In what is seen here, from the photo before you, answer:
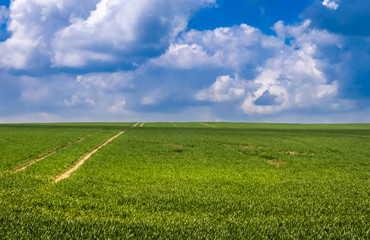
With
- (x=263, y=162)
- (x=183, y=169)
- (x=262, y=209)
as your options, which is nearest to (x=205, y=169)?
(x=183, y=169)

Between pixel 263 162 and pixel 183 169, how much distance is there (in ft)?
25.3

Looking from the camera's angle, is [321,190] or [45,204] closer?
[45,204]

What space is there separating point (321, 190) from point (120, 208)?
9698 mm

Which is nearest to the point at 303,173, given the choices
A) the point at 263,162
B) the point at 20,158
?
the point at 263,162

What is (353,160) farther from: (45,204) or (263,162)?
(45,204)

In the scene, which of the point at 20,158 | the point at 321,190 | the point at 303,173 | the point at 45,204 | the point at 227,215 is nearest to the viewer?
the point at 227,215

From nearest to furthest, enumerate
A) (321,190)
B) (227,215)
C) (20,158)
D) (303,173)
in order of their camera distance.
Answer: (227,215) < (321,190) < (303,173) < (20,158)

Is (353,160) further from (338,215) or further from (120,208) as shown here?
(120,208)

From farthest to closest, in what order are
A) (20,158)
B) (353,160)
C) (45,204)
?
(353,160), (20,158), (45,204)

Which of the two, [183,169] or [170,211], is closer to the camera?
[170,211]

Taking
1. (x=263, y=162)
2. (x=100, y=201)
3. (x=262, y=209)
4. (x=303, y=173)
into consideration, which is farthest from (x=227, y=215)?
(x=263, y=162)

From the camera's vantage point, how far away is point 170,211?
9.47 m

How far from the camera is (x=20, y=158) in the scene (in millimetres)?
20406

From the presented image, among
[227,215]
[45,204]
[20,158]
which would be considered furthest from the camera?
[20,158]
